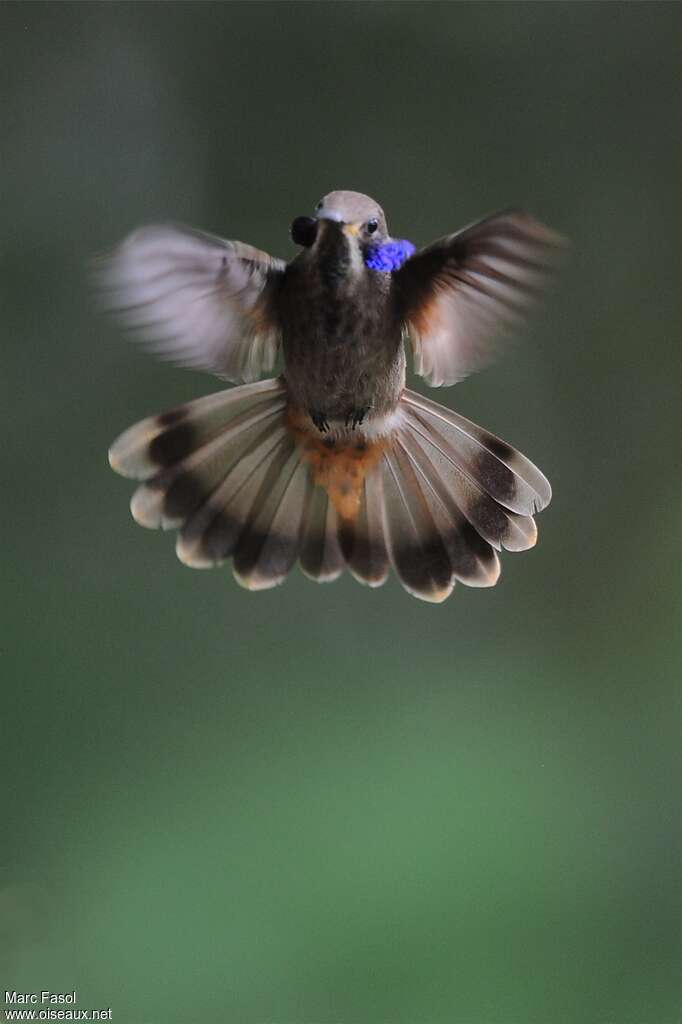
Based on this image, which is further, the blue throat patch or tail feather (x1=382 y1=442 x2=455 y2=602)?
tail feather (x1=382 y1=442 x2=455 y2=602)

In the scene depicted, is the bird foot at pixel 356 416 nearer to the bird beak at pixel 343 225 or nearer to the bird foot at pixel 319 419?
the bird foot at pixel 319 419

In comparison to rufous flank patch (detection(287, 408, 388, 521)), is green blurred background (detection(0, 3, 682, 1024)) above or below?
above

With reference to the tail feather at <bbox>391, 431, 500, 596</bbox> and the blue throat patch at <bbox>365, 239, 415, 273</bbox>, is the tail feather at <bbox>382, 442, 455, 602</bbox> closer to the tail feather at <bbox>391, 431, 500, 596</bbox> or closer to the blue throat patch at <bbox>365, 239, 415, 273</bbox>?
the tail feather at <bbox>391, 431, 500, 596</bbox>

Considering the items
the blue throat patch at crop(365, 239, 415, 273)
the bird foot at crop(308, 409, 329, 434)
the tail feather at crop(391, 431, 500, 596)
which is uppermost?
the bird foot at crop(308, 409, 329, 434)

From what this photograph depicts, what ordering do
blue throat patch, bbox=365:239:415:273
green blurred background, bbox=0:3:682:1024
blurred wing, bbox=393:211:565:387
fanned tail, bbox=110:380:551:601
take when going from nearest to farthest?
1. blurred wing, bbox=393:211:565:387
2. blue throat patch, bbox=365:239:415:273
3. fanned tail, bbox=110:380:551:601
4. green blurred background, bbox=0:3:682:1024

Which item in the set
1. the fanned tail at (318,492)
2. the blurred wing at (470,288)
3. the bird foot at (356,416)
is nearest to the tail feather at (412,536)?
the fanned tail at (318,492)

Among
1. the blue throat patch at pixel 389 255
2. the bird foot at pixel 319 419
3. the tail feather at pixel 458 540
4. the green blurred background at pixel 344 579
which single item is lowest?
the tail feather at pixel 458 540

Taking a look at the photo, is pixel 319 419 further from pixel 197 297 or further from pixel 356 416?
pixel 197 297

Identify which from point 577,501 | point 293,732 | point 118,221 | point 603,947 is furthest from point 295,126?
point 603,947

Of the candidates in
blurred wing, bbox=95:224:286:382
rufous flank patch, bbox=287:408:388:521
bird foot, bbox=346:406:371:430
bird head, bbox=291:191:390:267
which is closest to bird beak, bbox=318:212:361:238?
bird head, bbox=291:191:390:267
